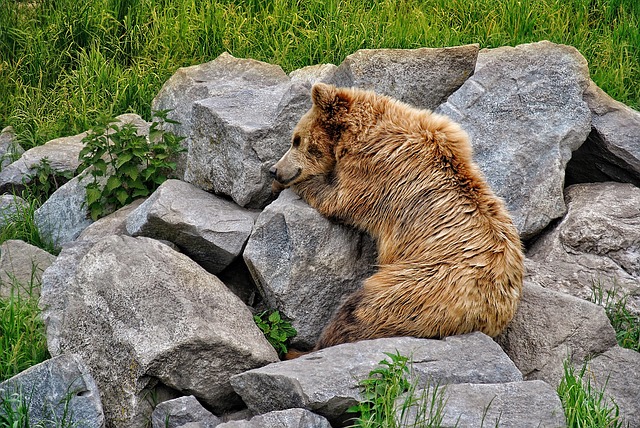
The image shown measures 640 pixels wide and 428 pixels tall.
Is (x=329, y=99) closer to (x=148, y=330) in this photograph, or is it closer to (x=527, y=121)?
(x=527, y=121)

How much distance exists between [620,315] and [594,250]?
585 mm

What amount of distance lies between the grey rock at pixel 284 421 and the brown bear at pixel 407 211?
0.98 meters

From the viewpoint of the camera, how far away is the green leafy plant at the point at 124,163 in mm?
7188

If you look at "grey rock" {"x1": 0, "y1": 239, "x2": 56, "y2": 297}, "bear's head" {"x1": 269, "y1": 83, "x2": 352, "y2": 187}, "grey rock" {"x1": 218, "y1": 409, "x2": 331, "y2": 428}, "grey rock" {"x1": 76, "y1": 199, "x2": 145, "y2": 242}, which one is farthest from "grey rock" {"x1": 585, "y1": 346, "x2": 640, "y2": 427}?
"grey rock" {"x1": 0, "y1": 239, "x2": 56, "y2": 297}

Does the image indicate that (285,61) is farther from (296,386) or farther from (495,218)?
(296,386)

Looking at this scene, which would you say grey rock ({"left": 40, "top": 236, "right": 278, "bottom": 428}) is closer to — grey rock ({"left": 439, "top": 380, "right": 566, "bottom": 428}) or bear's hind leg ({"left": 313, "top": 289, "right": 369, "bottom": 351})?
bear's hind leg ({"left": 313, "top": 289, "right": 369, "bottom": 351})

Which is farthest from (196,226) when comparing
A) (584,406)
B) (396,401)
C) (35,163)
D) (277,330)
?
(584,406)

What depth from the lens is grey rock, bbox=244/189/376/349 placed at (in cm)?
605

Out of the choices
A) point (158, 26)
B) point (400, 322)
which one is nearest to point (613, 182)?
point (400, 322)

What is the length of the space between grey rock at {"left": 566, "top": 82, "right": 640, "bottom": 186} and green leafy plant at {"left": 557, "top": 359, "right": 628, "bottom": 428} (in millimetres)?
2360

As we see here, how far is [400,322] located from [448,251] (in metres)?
0.54

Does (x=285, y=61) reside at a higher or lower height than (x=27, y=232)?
higher

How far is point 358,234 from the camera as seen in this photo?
6273mm

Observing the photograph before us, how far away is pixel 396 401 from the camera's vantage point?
4637 millimetres
